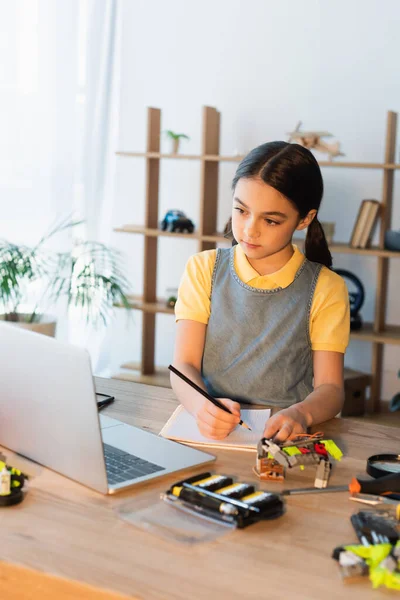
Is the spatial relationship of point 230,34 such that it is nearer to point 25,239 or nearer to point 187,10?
point 187,10

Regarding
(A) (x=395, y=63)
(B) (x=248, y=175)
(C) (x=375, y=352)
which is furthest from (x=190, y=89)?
(B) (x=248, y=175)

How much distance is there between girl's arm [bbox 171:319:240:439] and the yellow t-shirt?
33 mm

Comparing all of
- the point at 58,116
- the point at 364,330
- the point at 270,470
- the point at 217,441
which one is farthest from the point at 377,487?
the point at 58,116

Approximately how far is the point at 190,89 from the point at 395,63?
104 cm

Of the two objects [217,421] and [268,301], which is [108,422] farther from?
[268,301]

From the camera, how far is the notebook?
1.35 metres

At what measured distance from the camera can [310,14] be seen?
12.3 ft

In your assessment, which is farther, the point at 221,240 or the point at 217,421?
the point at 221,240

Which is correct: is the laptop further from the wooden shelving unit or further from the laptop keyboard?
the wooden shelving unit

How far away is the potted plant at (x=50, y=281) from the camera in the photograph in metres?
3.44

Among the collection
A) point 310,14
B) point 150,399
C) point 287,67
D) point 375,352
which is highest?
point 310,14

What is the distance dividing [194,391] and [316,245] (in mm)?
541

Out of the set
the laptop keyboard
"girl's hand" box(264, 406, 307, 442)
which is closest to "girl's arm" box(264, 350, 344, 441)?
"girl's hand" box(264, 406, 307, 442)

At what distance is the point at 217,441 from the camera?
1360 mm
